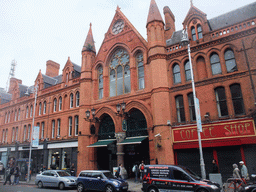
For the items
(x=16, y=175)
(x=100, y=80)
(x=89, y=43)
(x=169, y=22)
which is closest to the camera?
(x=16, y=175)

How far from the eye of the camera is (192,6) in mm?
20016

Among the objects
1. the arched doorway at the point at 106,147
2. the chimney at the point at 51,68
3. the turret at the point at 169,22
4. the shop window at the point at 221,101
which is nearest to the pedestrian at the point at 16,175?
the arched doorway at the point at 106,147

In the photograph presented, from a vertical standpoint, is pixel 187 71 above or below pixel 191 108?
above

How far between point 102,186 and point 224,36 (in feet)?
50.8

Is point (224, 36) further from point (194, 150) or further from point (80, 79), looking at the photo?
point (80, 79)

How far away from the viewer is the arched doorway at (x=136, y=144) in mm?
20875

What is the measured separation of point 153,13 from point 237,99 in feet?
40.3

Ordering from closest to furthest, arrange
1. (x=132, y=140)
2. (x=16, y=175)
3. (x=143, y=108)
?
(x=132, y=140) → (x=16, y=175) → (x=143, y=108)

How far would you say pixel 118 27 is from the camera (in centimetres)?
2583

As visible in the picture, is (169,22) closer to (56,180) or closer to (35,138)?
(35,138)

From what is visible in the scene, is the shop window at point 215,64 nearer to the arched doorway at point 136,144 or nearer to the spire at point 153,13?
the spire at point 153,13

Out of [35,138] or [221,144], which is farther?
[35,138]

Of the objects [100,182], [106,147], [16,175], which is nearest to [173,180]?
[100,182]

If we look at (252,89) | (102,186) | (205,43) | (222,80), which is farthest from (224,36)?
(102,186)
